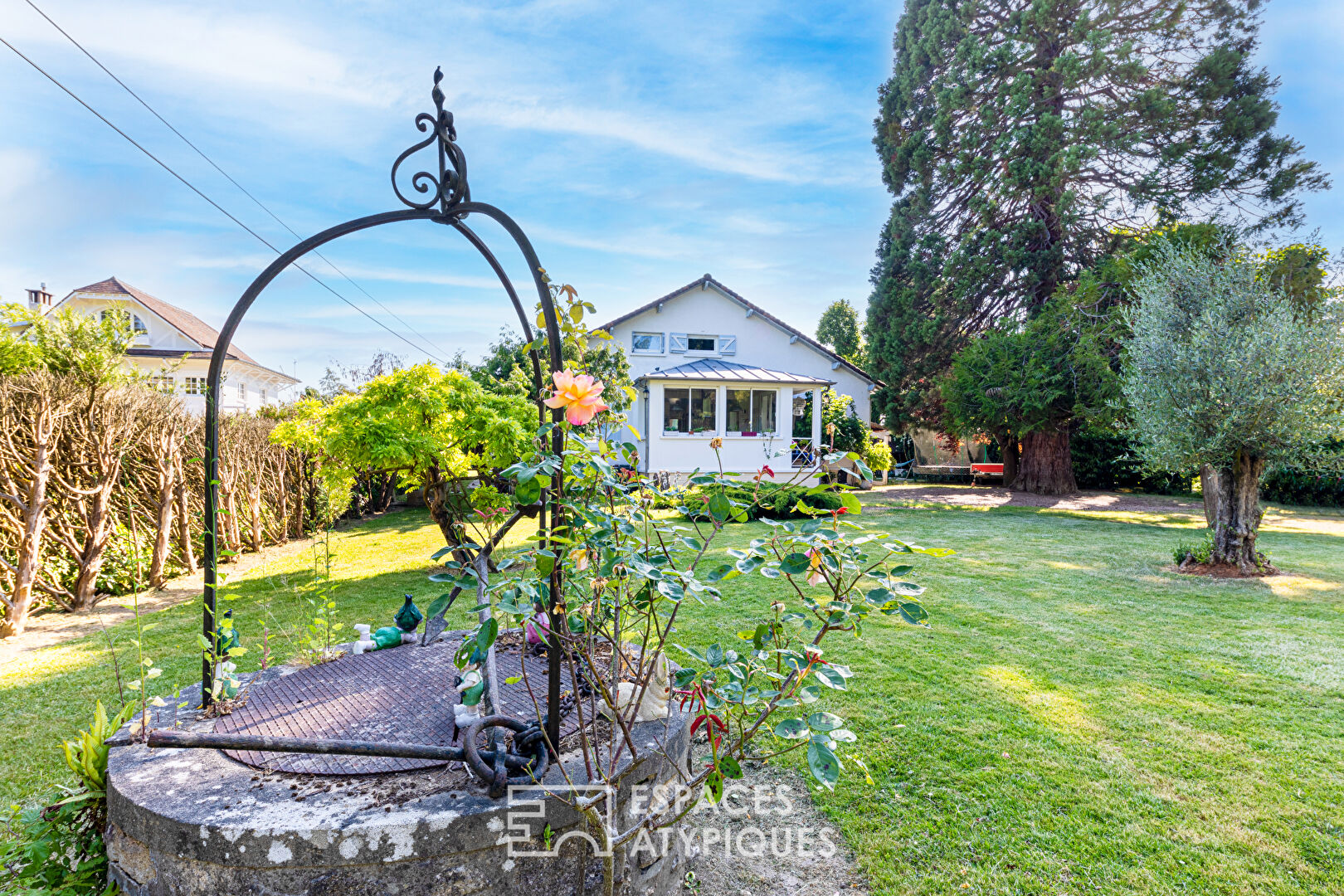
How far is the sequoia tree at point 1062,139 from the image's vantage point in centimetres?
1414

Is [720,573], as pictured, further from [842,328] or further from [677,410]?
[842,328]

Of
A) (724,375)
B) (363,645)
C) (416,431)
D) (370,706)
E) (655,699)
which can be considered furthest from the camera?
(724,375)

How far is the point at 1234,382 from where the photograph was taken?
23.6 feet

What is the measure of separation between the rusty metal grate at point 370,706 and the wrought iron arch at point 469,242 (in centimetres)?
28

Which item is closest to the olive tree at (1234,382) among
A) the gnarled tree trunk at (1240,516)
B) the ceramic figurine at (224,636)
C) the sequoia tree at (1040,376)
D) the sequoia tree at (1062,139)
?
the gnarled tree trunk at (1240,516)

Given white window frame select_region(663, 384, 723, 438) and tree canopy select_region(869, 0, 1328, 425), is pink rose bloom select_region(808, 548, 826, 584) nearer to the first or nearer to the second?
white window frame select_region(663, 384, 723, 438)

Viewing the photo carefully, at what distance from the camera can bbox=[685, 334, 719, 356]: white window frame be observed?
1855cm

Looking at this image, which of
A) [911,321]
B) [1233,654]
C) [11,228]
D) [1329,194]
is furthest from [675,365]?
[1329,194]

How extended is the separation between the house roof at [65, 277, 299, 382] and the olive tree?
84.1ft

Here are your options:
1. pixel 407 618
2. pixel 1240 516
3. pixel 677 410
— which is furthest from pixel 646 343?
pixel 407 618

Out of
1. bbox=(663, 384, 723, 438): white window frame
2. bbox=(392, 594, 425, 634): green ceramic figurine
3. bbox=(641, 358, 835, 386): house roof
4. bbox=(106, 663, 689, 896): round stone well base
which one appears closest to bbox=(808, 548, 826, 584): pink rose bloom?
bbox=(106, 663, 689, 896): round stone well base

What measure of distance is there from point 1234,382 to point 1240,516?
1.64 m

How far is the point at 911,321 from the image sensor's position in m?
17.4

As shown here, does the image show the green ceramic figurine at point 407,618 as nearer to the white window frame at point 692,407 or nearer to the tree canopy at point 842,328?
the white window frame at point 692,407
